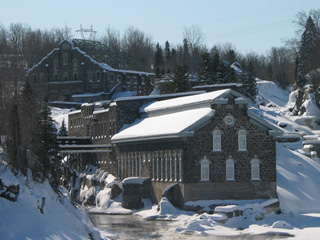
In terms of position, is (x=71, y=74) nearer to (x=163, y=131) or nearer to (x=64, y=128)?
(x=64, y=128)

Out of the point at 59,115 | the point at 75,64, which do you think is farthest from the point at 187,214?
the point at 75,64

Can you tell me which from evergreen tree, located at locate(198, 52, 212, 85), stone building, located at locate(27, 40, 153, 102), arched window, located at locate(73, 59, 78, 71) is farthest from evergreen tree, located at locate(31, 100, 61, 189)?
arched window, located at locate(73, 59, 78, 71)

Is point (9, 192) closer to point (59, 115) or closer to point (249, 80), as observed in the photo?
point (59, 115)

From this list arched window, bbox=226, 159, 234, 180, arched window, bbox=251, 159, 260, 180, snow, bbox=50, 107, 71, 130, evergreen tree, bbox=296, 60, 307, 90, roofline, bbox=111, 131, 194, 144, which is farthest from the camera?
evergreen tree, bbox=296, 60, 307, 90

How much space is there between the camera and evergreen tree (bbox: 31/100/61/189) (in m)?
32.7

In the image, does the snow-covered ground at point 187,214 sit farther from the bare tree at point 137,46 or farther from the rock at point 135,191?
the bare tree at point 137,46

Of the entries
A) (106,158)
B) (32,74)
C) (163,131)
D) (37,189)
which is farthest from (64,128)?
(37,189)

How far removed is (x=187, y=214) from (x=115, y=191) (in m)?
9.82

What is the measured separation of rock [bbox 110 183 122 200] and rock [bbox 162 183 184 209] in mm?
6777

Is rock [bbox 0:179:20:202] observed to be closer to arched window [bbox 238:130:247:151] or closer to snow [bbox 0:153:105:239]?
snow [bbox 0:153:105:239]

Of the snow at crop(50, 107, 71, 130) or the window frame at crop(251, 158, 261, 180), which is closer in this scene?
the window frame at crop(251, 158, 261, 180)

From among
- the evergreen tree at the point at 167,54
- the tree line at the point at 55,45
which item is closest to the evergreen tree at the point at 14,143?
the tree line at the point at 55,45

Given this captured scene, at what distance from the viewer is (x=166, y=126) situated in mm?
50812

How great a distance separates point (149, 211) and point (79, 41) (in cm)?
6308
